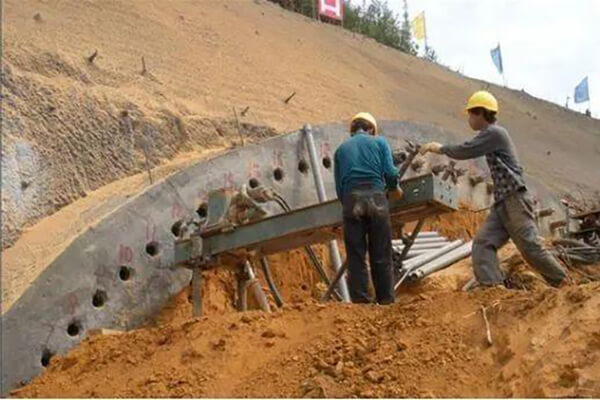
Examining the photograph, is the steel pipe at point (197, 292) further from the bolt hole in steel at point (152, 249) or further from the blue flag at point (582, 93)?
the blue flag at point (582, 93)

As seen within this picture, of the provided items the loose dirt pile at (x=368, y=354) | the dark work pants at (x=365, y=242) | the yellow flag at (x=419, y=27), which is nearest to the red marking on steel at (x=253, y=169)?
the dark work pants at (x=365, y=242)

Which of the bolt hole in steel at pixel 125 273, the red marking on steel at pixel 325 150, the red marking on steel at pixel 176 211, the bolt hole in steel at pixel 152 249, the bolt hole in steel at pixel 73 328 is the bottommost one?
the bolt hole in steel at pixel 73 328

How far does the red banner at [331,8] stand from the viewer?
22578mm

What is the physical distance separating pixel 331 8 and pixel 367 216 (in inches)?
630

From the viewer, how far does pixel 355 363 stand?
6223 mm

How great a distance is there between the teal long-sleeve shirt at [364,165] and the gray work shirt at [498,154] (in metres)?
0.65

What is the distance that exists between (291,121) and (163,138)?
2649mm

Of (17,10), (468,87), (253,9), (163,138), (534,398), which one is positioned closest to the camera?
(534,398)

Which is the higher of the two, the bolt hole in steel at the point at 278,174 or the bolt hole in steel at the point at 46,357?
the bolt hole in steel at the point at 278,174

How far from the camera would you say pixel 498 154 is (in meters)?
7.50

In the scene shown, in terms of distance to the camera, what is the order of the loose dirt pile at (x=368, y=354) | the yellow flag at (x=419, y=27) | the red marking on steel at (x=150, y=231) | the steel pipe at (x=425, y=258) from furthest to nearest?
the yellow flag at (x=419, y=27) < the steel pipe at (x=425, y=258) < the red marking on steel at (x=150, y=231) < the loose dirt pile at (x=368, y=354)

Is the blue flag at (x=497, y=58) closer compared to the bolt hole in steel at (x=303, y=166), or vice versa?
the bolt hole in steel at (x=303, y=166)

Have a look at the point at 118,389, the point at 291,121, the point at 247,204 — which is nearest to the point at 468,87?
the point at 291,121

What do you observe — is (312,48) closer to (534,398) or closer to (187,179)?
(187,179)
